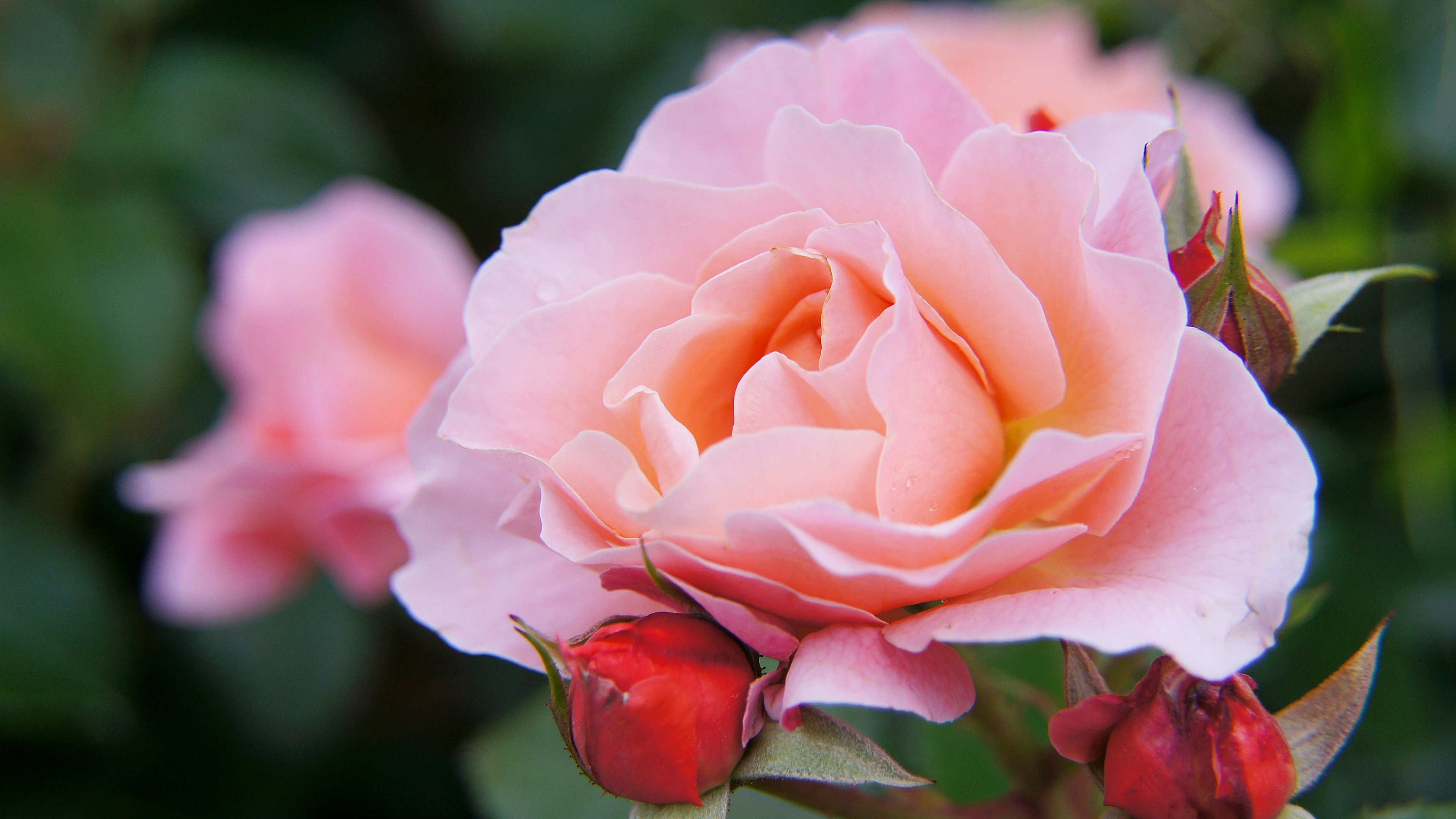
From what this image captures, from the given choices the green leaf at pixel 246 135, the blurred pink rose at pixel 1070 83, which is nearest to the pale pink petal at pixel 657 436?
the blurred pink rose at pixel 1070 83

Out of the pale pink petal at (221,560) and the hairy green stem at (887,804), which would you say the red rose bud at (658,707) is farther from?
the pale pink petal at (221,560)

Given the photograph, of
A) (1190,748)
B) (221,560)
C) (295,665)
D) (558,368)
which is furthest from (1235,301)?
(295,665)

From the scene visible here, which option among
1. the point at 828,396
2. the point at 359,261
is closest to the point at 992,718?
the point at 828,396

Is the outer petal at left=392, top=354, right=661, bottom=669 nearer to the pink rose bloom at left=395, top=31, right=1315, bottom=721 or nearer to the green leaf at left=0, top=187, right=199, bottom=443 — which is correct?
the pink rose bloom at left=395, top=31, right=1315, bottom=721

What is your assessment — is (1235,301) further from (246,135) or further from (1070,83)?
(246,135)

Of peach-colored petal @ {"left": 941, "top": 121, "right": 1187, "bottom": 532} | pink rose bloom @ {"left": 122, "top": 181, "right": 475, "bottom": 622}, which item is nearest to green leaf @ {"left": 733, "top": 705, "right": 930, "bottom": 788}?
peach-colored petal @ {"left": 941, "top": 121, "right": 1187, "bottom": 532}
